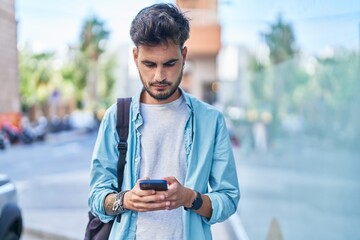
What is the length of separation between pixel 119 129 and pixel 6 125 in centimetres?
265

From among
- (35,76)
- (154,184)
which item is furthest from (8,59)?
(154,184)

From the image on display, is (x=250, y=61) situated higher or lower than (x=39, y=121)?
higher

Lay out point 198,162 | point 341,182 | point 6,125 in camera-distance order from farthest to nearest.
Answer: point 6,125
point 341,182
point 198,162

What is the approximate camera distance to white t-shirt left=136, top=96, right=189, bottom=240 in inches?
69.4

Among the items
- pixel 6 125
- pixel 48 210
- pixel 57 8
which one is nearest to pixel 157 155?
pixel 6 125

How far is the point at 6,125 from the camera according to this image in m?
4.20

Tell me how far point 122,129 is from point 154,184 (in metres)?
0.35

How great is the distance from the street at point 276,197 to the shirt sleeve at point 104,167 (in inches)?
44.1

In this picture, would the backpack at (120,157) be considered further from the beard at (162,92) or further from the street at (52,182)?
the street at (52,182)

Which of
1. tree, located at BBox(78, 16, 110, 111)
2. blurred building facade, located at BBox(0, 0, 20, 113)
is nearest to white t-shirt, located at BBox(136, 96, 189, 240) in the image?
blurred building facade, located at BBox(0, 0, 20, 113)

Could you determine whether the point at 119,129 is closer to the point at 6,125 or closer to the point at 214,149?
the point at 214,149

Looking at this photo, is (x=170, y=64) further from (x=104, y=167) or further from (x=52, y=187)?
(x=52, y=187)

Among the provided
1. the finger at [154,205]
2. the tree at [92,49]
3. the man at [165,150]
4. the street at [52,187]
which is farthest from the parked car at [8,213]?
the tree at [92,49]

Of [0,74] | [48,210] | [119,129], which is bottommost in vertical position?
[48,210]
